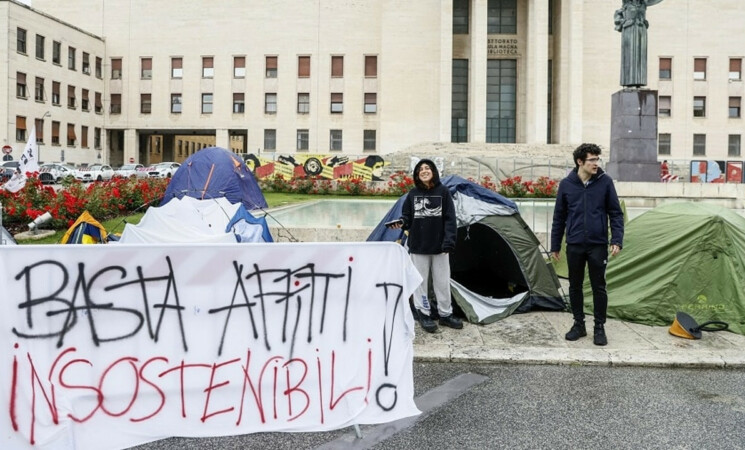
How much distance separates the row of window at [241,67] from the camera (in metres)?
57.1

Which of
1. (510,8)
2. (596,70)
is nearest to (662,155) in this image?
(596,70)

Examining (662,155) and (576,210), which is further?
(662,155)

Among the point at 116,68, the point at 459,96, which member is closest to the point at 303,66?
the point at 459,96

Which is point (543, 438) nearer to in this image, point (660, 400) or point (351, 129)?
point (660, 400)

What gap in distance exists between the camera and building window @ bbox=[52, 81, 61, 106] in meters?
54.0

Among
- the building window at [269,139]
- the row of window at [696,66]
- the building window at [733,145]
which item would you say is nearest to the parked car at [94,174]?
the building window at [269,139]

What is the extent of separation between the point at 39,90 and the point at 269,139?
20.0 m

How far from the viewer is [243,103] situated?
58.5 m

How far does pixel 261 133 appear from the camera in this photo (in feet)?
190

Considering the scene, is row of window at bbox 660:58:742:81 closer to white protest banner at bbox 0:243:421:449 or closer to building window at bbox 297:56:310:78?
building window at bbox 297:56:310:78

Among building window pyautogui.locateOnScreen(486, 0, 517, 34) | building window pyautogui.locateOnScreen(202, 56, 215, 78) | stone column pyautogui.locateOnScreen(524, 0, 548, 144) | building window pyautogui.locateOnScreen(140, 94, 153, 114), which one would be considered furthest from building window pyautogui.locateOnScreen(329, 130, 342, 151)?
building window pyautogui.locateOnScreen(140, 94, 153, 114)

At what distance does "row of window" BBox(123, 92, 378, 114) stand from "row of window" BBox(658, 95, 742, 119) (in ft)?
87.0

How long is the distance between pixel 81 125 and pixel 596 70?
47777 mm

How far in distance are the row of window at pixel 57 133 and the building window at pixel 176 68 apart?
9382mm
